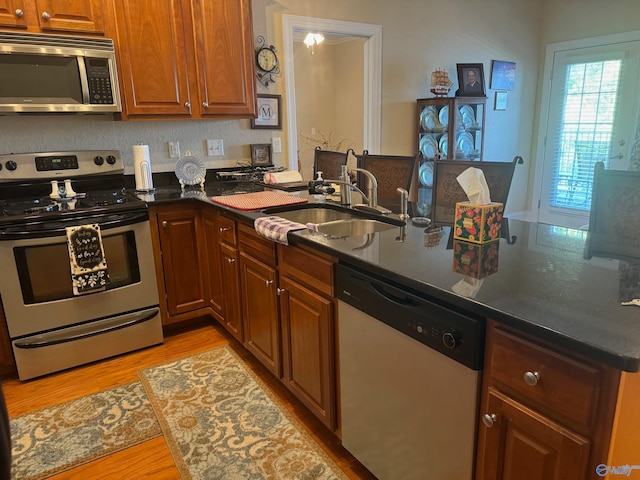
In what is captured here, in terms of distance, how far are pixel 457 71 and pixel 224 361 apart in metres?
3.78

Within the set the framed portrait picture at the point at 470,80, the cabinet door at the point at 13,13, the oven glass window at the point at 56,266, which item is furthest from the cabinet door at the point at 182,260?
the framed portrait picture at the point at 470,80

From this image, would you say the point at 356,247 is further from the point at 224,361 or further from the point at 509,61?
the point at 509,61

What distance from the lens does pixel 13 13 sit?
2367 mm

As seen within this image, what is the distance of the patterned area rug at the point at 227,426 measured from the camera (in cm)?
179

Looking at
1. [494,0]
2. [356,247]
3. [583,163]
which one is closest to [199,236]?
[356,247]

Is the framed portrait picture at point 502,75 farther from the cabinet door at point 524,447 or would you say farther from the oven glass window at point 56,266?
the cabinet door at point 524,447

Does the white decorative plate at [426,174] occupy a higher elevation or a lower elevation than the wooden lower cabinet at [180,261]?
higher

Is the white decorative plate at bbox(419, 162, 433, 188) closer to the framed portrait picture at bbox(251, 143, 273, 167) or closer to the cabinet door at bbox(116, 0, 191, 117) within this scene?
the framed portrait picture at bbox(251, 143, 273, 167)

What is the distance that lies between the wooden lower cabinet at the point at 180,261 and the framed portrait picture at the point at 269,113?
3.55 feet

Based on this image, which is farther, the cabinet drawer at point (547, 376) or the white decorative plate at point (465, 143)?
the white decorative plate at point (465, 143)

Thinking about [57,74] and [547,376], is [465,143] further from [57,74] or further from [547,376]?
[547,376]

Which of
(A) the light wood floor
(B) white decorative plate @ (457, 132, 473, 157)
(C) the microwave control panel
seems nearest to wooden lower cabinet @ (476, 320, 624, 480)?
(A) the light wood floor

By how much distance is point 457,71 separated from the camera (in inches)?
184

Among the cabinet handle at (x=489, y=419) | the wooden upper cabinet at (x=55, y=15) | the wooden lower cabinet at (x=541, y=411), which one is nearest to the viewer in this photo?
the wooden lower cabinet at (x=541, y=411)
